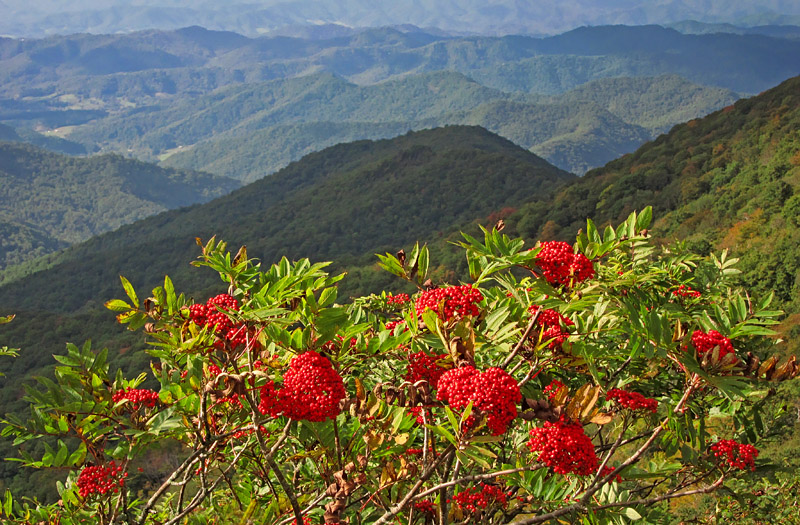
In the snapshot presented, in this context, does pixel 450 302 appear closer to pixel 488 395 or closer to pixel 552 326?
pixel 552 326

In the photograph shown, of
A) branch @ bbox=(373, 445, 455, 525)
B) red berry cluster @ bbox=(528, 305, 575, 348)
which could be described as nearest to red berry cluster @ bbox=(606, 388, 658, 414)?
red berry cluster @ bbox=(528, 305, 575, 348)

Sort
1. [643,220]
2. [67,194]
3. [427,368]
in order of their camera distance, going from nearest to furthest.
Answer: [427,368]
[643,220]
[67,194]

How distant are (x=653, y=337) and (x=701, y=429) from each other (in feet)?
2.79

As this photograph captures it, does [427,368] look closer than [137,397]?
Yes

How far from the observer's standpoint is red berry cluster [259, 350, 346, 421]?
1.89 meters

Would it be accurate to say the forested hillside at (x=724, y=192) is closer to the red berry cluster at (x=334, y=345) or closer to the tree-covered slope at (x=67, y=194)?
the red berry cluster at (x=334, y=345)

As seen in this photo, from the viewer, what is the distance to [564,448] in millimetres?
1898

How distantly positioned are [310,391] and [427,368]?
1.80 ft

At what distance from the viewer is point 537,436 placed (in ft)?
6.28

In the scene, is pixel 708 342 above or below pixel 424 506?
above

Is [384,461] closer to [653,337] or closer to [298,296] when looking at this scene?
[298,296]

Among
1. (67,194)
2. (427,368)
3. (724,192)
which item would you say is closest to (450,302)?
(427,368)

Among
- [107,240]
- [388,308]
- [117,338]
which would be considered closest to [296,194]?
[107,240]

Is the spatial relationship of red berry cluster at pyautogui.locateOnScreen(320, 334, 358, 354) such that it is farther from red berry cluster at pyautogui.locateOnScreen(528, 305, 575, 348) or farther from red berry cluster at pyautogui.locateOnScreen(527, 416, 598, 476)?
red berry cluster at pyautogui.locateOnScreen(527, 416, 598, 476)
